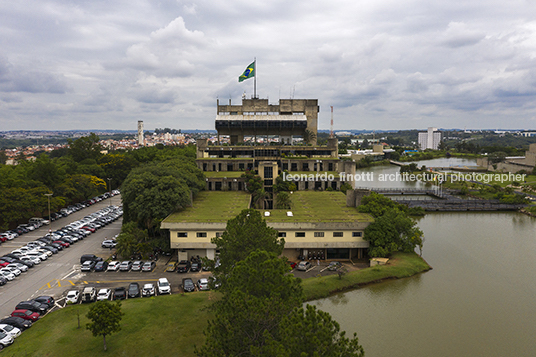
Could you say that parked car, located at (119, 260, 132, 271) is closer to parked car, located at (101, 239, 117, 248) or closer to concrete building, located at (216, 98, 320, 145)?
parked car, located at (101, 239, 117, 248)

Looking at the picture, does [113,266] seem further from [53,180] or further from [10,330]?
[53,180]

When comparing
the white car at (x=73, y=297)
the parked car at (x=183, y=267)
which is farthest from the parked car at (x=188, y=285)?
the white car at (x=73, y=297)

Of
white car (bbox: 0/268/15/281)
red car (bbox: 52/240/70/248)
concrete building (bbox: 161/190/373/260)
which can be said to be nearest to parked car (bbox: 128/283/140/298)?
concrete building (bbox: 161/190/373/260)

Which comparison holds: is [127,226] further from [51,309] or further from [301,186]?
[301,186]

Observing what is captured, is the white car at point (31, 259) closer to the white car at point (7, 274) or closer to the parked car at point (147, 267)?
the white car at point (7, 274)

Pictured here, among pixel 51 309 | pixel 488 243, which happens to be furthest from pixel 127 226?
pixel 488 243

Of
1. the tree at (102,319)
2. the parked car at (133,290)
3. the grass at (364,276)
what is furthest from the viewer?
the grass at (364,276)
